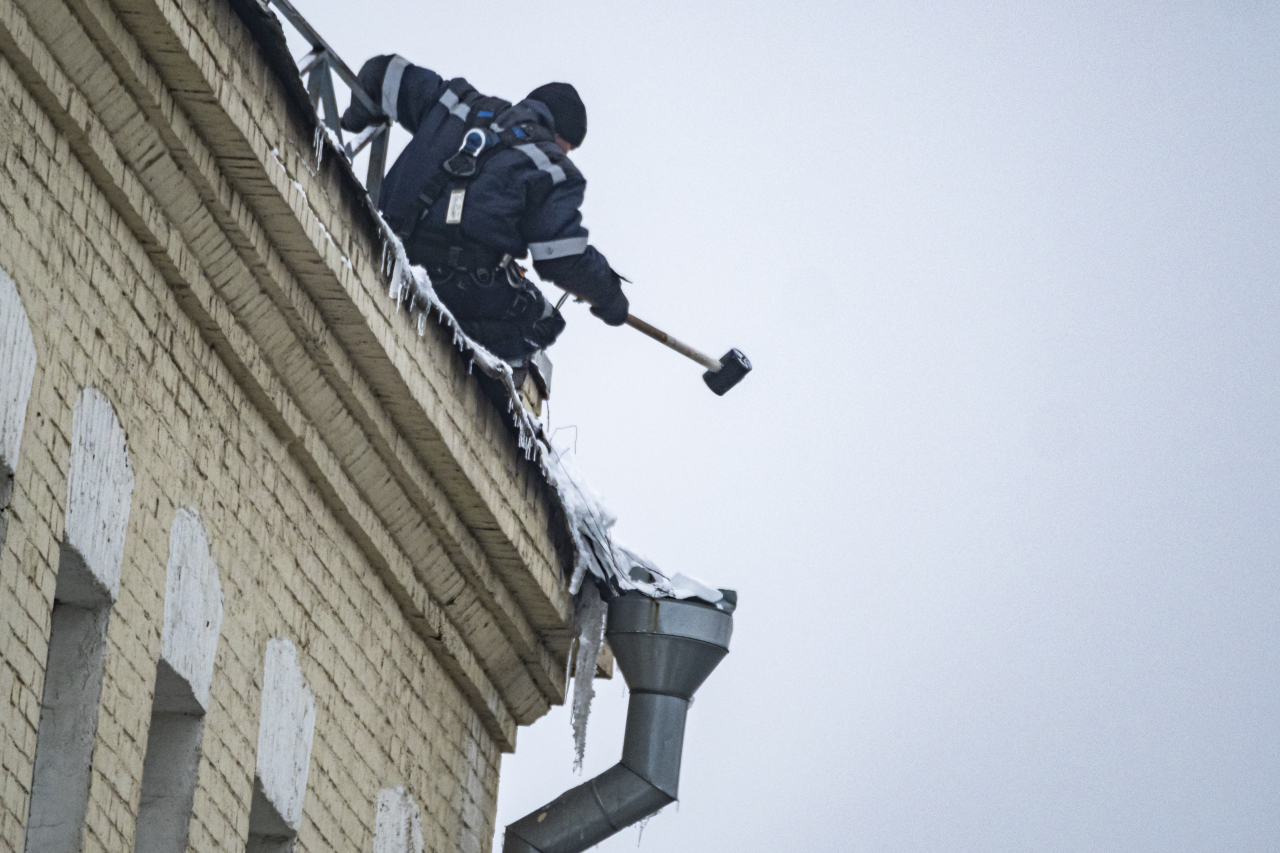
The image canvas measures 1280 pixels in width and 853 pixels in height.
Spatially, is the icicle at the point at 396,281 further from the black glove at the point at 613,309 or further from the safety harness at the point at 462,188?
the black glove at the point at 613,309

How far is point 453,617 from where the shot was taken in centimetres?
741

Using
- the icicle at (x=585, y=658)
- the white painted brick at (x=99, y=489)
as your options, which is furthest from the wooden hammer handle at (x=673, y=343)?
the white painted brick at (x=99, y=489)

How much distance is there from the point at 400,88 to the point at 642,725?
2.74 meters

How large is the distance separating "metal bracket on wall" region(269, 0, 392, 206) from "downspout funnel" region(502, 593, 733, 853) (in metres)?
2.00

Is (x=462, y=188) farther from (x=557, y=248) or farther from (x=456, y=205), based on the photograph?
(x=557, y=248)

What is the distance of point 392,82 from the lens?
25.7 feet

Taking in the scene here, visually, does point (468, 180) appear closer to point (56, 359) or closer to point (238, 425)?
point (238, 425)

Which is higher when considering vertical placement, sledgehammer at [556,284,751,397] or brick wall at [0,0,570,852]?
sledgehammer at [556,284,751,397]

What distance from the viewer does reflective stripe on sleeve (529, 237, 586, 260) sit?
7.74 metres

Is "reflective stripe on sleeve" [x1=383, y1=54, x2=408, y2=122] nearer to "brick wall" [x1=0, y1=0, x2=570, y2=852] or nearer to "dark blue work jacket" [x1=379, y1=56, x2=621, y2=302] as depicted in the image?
"dark blue work jacket" [x1=379, y1=56, x2=621, y2=302]

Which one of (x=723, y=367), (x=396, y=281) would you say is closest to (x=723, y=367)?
(x=723, y=367)

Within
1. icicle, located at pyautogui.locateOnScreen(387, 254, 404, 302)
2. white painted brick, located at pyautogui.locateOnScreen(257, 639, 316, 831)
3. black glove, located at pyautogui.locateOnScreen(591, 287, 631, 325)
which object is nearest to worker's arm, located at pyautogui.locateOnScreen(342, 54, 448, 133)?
black glove, located at pyautogui.locateOnScreen(591, 287, 631, 325)

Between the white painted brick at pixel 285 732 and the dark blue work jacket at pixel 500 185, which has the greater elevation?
the dark blue work jacket at pixel 500 185

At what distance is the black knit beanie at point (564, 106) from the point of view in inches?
323
